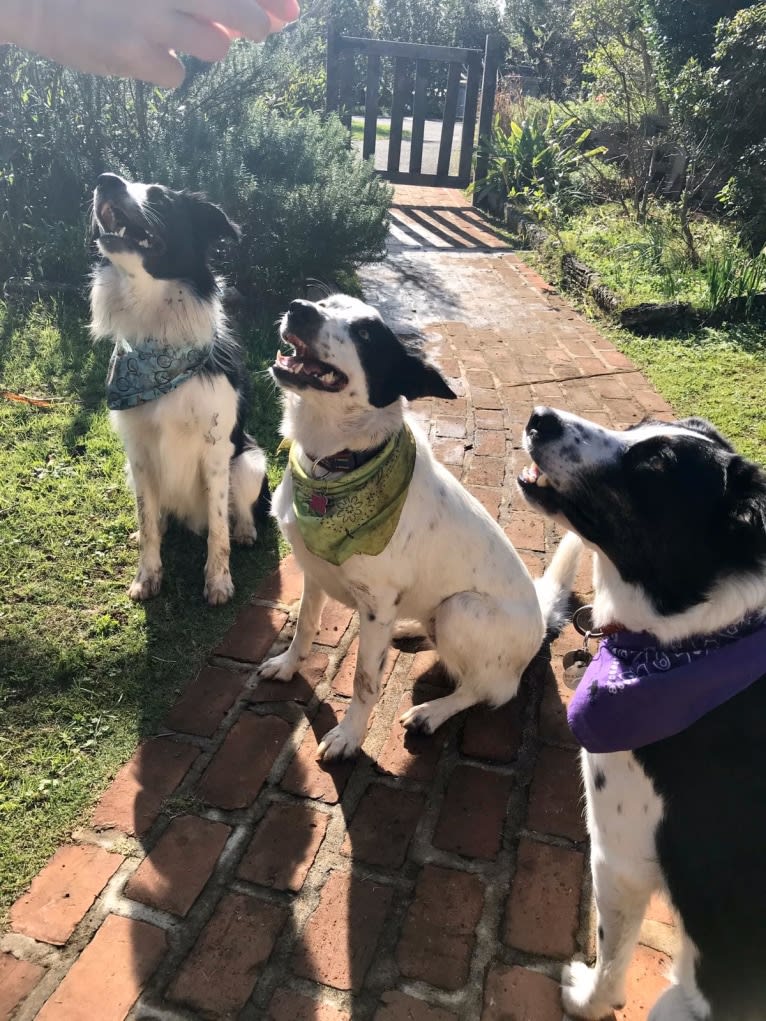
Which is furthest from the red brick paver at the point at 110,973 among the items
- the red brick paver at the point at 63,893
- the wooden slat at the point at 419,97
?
the wooden slat at the point at 419,97

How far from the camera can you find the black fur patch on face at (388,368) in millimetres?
2568

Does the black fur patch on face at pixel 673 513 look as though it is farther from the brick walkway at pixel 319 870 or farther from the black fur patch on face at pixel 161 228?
the black fur patch on face at pixel 161 228

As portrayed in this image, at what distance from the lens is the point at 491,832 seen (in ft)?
7.94

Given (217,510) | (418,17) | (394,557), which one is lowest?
(217,510)

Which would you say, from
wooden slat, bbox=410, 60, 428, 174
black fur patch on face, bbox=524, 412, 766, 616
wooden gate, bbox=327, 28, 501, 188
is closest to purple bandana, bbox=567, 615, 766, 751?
black fur patch on face, bbox=524, 412, 766, 616

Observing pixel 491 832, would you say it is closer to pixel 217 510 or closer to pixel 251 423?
pixel 217 510

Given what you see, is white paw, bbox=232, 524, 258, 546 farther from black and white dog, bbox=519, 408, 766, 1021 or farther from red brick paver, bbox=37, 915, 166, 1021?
black and white dog, bbox=519, 408, 766, 1021

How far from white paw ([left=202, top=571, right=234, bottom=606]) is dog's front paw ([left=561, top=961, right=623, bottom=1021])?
2.17 m

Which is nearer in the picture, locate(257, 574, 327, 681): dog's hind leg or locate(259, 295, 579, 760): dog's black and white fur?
locate(259, 295, 579, 760): dog's black and white fur

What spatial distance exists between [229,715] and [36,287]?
5310mm

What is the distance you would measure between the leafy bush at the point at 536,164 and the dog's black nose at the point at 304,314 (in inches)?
336

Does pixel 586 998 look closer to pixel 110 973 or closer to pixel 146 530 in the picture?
pixel 110 973

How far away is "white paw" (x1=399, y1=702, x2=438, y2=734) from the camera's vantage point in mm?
2809

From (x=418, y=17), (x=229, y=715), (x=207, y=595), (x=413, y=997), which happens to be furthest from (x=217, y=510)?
(x=418, y=17)
